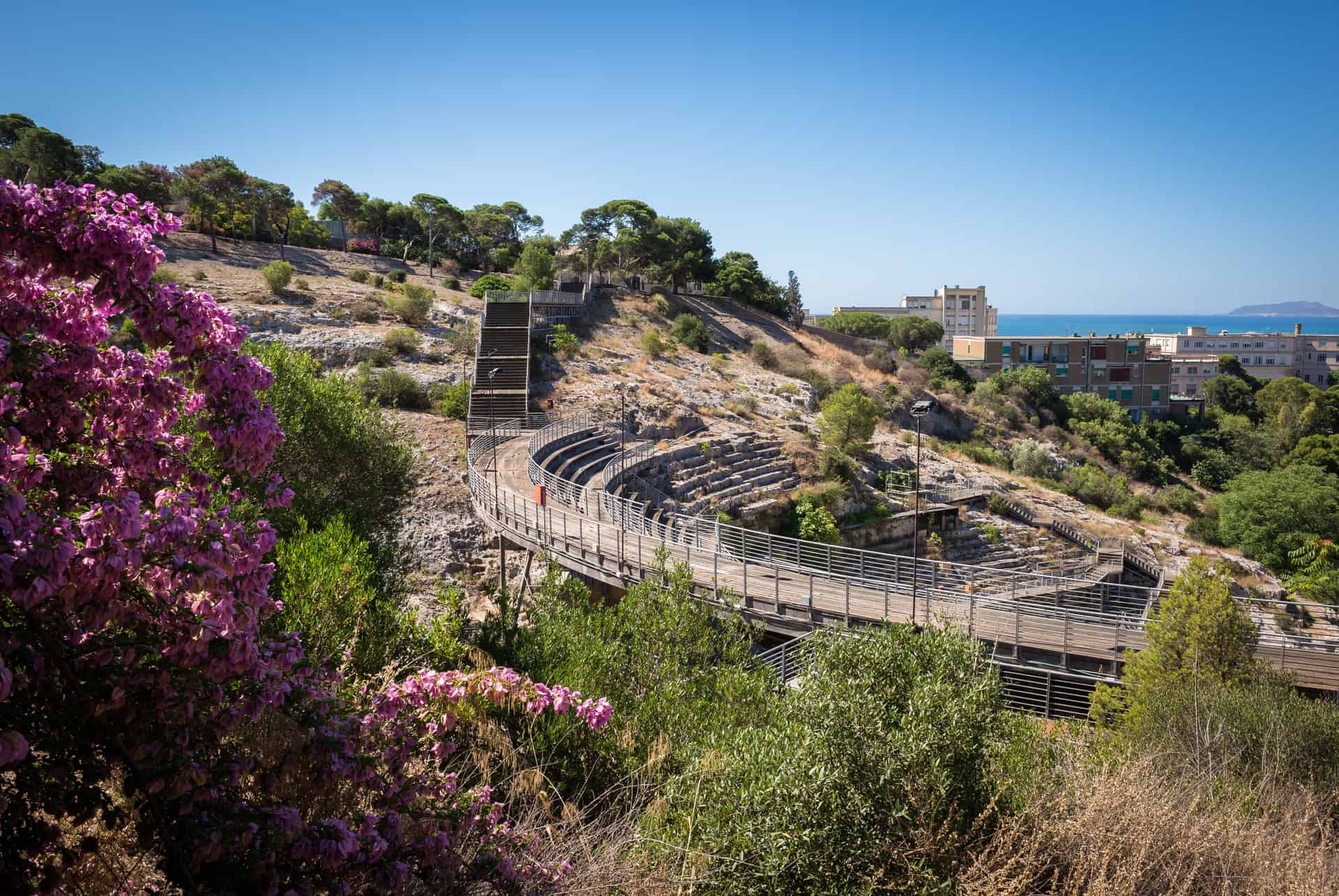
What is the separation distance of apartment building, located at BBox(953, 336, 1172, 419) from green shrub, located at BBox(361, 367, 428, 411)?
61899 mm

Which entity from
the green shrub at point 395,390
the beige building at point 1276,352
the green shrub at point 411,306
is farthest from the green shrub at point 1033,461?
the beige building at point 1276,352

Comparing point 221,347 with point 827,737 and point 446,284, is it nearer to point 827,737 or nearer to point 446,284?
point 827,737

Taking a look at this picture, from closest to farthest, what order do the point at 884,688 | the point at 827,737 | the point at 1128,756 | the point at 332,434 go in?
1. the point at 827,737
2. the point at 884,688
3. the point at 1128,756
4. the point at 332,434

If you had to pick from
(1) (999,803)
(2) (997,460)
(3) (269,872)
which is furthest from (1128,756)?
(2) (997,460)

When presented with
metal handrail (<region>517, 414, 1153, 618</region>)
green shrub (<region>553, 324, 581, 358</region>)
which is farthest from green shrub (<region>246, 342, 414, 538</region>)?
green shrub (<region>553, 324, 581, 358</region>)

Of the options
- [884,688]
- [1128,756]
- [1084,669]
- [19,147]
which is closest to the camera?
[884,688]

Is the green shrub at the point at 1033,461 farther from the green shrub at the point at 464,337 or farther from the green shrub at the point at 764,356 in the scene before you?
the green shrub at the point at 464,337

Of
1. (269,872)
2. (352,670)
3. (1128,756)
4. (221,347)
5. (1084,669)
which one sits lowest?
(1084,669)

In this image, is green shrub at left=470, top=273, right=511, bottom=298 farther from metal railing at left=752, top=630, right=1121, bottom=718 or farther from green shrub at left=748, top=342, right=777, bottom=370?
metal railing at left=752, top=630, right=1121, bottom=718

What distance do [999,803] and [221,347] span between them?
301 inches

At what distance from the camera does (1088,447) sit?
192ft

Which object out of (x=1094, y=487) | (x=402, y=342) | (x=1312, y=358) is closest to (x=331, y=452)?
(x=402, y=342)

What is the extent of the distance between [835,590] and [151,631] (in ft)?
48.9

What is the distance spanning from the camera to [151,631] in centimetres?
482
